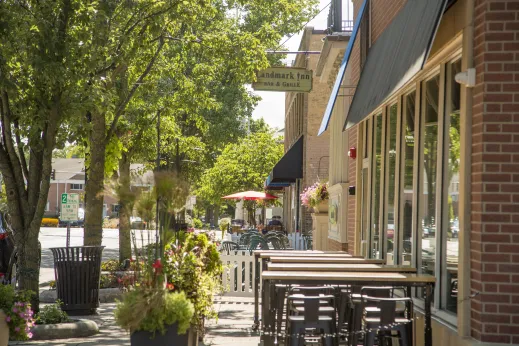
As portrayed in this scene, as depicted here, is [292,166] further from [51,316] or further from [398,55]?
[398,55]

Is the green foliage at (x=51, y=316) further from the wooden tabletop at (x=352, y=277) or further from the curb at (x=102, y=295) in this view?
the wooden tabletop at (x=352, y=277)

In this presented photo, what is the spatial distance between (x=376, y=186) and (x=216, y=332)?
3.18 m

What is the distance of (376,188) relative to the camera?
1221 cm

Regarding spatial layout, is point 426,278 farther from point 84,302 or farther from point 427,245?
point 84,302

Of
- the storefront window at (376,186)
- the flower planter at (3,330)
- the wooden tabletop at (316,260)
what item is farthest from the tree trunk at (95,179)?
the wooden tabletop at (316,260)

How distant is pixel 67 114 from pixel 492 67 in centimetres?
714

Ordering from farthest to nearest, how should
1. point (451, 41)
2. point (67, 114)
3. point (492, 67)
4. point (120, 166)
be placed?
point (120, 166) → point (67, 114) → point (451, 41) → point (492, 67)

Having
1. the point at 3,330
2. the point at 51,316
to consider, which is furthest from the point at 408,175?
the point at 51,316

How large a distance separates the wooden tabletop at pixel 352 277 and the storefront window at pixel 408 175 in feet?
7.11

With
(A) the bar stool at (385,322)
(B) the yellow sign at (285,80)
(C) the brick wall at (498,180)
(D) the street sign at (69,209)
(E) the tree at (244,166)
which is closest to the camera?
(C) the brick wall at (498,180)

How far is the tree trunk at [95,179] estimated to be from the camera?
16.6 m

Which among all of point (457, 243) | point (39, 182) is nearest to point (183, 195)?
point (457, 243)

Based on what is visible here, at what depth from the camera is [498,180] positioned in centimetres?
634

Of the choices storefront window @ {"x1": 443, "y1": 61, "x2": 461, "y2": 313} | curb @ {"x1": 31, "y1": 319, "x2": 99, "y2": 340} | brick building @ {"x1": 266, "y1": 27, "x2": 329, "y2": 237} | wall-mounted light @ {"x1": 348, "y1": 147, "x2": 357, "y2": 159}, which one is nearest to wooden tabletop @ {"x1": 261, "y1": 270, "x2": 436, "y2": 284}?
storefront window @ {"x1": 443, "y1": 61, "x2": 461, "y2": 313}
